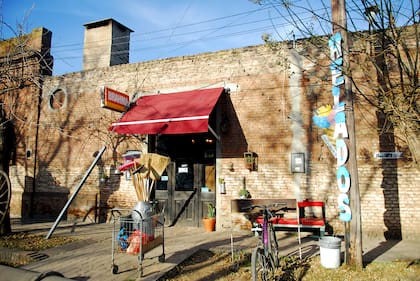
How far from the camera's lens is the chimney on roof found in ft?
43.3

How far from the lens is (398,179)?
7156 mm

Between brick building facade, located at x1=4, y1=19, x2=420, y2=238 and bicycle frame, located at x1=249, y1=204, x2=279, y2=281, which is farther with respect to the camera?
brick building facade, located at x1=4, y1=19, x2=420, y2=238

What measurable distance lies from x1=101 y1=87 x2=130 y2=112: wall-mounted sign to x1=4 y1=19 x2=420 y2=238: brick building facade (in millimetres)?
723

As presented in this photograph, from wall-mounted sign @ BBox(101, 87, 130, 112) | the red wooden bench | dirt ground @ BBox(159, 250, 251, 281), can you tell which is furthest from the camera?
wall-mounted sign @ BBox(101, 87, 130, 112)

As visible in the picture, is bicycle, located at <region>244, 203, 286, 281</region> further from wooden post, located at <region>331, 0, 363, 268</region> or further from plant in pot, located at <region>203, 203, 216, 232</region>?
plant in pot, located at <region>203, 203, 216, 232</region>

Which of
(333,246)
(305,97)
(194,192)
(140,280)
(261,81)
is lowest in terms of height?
(140,280)

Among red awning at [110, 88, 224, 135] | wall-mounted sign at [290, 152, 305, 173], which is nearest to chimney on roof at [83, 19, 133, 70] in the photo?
red awning at [110, 88, 224, 135]

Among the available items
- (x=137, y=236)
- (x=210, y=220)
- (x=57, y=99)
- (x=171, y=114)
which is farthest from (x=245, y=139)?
(x=57, y=99)

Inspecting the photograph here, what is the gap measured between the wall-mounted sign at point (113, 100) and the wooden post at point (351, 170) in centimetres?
629

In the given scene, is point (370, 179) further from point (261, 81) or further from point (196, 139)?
point (196, 139)

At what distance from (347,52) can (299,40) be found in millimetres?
3283

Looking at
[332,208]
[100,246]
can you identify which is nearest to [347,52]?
[332,208]

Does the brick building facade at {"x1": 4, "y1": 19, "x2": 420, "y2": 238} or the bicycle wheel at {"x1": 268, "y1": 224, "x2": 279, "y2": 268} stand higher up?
the brick building facade at {"x1": 4, "y1": 19, "x2": 420, "y2": 238}

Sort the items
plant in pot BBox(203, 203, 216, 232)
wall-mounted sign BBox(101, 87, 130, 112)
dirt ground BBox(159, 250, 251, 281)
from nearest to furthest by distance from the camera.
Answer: dirt ground BBox(159, 250, 251, 281) < plant in pot BBox(203, 203, 216, 232) < wall-mounted sign BBox(101, 87, 130, 112)
